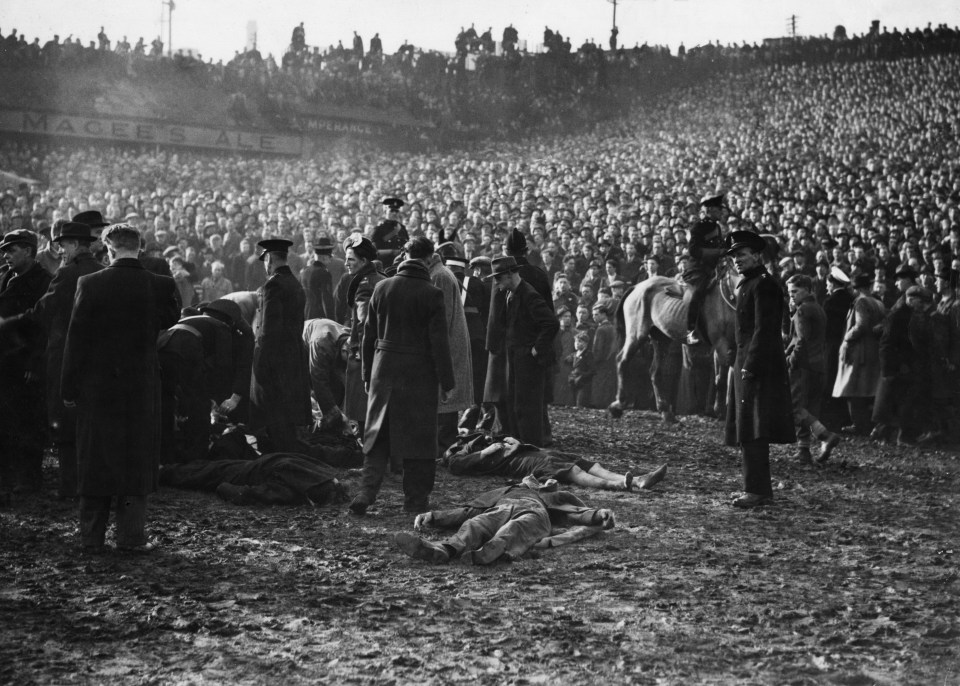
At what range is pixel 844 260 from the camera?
50.1ft

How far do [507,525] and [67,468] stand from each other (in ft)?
Result: 10.4

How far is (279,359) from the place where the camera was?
8.71 meters

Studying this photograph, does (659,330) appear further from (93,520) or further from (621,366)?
(93,520)

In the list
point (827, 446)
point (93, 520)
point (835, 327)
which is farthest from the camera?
point (835, 327)

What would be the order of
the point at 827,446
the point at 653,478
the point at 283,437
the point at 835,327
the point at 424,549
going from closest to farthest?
the point at 424,549
the point at 653,478
the point at 283,437
the point at 827,446
the point at 835,327

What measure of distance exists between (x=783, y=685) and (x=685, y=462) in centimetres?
584

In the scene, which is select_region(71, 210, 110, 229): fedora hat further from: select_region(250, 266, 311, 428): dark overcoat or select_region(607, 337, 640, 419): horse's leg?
select_region(607, 337, 640, 419): horse's leg

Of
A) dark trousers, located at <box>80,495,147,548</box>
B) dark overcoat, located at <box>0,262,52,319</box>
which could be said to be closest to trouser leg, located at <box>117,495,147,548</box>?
dark trousers, located at <box>80,495,147,548</box>

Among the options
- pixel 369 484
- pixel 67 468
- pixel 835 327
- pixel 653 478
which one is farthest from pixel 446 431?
pixel 835 327

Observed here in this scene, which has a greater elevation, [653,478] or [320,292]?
[320,292]

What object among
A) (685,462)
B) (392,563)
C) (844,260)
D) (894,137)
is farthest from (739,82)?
(392,563)

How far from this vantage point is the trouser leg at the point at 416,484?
7.27 m

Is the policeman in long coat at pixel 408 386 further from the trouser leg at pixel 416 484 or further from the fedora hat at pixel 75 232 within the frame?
the fedora hat at pixel 75 232

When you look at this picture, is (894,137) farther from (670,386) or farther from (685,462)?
(685,462)
